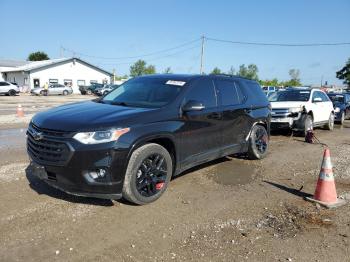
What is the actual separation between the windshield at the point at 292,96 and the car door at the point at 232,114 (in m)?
6.28

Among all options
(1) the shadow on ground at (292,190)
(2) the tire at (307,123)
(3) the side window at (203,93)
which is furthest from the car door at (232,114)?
(2) the tire at (307,123)

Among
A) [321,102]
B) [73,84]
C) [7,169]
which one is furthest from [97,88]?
[7,169]

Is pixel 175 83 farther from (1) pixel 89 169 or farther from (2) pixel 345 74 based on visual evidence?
(2) pixel 345 74

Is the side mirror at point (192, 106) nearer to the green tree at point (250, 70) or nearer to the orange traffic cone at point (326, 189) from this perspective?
the orange traffic cone at point (326, 189)

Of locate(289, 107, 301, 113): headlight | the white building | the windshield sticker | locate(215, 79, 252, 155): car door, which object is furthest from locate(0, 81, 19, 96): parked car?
the windshield sticker

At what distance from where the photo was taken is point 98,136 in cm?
449

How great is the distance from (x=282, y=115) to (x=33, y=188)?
8.71 metres

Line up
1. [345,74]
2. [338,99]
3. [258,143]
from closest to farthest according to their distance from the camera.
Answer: [258,143], [338,99], [345,74]

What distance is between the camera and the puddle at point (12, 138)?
932 centimetres

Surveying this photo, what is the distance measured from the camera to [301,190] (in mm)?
6078

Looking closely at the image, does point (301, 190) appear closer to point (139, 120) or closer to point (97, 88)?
point (139, 120)

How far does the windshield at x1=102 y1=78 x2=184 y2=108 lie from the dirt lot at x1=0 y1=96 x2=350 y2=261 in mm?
1397

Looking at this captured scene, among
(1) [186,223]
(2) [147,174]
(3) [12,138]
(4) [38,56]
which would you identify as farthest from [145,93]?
(4) [38,56]

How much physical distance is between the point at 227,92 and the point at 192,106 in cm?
151
